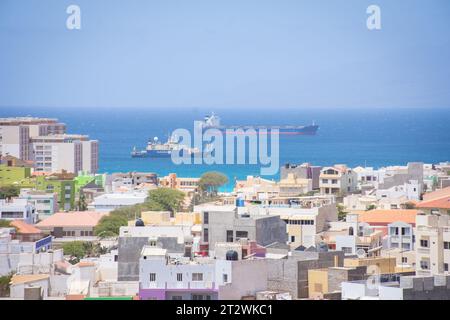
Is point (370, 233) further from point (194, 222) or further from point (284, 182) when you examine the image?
point (284, 182)

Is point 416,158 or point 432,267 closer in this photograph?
point 432,267

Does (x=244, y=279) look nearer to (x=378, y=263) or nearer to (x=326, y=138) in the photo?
(x=378, y=263)

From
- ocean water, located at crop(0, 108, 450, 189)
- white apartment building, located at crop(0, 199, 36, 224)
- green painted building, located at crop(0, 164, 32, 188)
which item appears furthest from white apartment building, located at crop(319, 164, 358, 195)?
white apartment building, located at crop(0, 199, 36, 224)

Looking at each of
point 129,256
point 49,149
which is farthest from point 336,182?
point 49,149

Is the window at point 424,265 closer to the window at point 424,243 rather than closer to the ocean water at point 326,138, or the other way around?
the window at point 424,243
